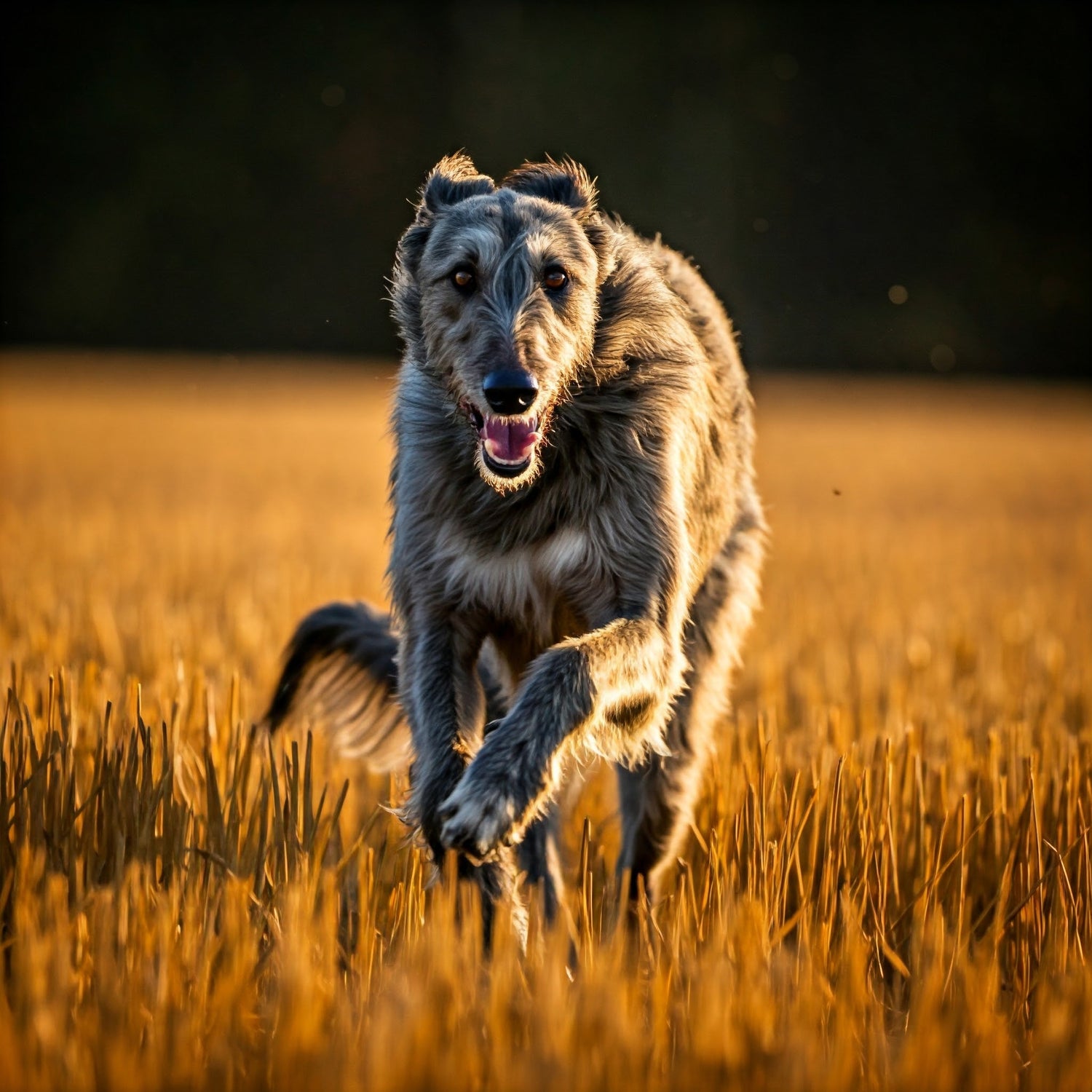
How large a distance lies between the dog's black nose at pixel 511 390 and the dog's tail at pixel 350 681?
3.84 feet

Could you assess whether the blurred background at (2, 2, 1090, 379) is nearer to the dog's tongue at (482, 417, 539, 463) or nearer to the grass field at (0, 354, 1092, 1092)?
the grass field at (0, 354, 1092, 1092)

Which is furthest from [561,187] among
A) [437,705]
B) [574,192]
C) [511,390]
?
[437,705]

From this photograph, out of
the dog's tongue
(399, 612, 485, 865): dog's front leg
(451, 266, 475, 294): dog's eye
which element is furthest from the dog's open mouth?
(399, 612, 485, 865): dog's front leg

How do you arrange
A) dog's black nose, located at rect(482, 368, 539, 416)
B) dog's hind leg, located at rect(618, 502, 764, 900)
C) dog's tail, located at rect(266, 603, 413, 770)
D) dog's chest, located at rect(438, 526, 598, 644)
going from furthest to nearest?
dog's tail, located at rect(266, 603, 413, 770), dog's hind leg, located at rect(618, 502, 764, 900), dog's chest, located at rect(438, 526, 598, 644), dog's black nose, located at rect(482, 368, 539, 416)

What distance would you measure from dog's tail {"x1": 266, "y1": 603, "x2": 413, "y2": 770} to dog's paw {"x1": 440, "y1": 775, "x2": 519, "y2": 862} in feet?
4.19

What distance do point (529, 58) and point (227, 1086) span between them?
3768 cm

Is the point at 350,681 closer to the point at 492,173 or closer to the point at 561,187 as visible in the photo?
the point at 561,187

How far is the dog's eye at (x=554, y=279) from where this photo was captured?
11.0 feet

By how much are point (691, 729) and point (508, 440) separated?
1.22m

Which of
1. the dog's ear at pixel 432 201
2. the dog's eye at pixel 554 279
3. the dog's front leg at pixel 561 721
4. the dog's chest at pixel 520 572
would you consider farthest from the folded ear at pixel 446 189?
the dog's front leg at pixel 561 721

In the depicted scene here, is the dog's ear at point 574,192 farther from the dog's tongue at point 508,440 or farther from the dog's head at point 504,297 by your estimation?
the dog's tongue at point 508,440

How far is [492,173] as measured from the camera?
33562mm

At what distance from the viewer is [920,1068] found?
6.57 ft

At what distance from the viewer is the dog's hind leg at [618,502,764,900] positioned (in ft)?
12.3
